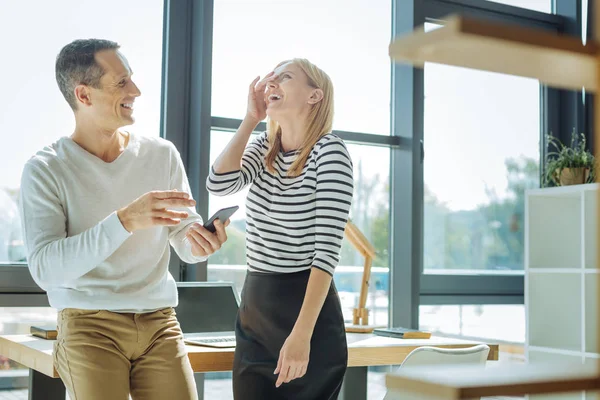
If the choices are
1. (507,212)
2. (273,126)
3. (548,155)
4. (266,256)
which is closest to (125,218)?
(266,256)

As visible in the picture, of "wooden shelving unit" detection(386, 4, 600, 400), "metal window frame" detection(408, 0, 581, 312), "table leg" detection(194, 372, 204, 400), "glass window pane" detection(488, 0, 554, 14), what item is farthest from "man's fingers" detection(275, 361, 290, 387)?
"glass window pane" detection(488, 0, 554, 14)

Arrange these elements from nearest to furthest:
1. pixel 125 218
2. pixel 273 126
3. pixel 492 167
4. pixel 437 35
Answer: pixel 437 35, pixel 125 218, pixel 273 126, pixel 492 167

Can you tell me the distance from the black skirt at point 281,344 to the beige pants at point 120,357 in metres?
0.17

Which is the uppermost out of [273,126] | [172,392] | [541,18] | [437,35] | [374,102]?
[541,18]

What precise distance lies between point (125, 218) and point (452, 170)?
253cm

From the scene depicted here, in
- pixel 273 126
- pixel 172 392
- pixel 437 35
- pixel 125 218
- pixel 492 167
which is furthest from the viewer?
pixel 492 167

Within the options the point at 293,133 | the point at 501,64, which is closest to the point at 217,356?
the point at 293,133

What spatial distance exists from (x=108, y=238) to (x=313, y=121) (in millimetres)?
659

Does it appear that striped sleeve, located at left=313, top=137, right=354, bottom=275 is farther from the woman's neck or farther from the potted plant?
the potted plant

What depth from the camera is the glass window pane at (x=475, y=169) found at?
3.95 metres

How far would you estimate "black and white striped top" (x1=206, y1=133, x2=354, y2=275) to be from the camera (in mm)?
1886

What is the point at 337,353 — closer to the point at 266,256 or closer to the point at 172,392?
the point at 266,256

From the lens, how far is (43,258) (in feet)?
6.06

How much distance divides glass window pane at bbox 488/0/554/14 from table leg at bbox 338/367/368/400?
2412mm
